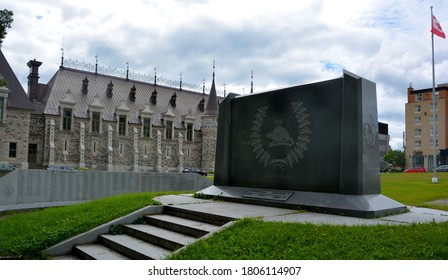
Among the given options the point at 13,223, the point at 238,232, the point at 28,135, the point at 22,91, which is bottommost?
the point at 13,223

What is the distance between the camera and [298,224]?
5957mm

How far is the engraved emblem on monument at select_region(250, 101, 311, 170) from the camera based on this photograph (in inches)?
352

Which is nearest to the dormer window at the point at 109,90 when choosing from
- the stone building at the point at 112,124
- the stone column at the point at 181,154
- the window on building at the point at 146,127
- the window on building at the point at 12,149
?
the stone building at the point at 112,124

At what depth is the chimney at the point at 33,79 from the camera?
44.4m

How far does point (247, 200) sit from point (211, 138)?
47.3m

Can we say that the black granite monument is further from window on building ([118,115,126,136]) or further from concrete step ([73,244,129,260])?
window on building ([118,115,126,136])

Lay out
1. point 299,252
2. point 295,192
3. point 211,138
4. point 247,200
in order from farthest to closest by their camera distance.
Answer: point 211,138 → point 247,200 → point 295,192 → point 299,252

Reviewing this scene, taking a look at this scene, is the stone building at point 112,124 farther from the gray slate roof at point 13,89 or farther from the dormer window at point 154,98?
the gray slate roof at point 13,89

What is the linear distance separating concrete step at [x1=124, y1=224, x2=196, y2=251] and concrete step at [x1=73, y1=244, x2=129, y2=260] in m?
0.58

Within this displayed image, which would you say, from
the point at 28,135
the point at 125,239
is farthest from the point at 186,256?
the point at 28,135

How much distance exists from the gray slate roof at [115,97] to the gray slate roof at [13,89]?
11.2 ft

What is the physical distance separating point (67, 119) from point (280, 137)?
40270mm

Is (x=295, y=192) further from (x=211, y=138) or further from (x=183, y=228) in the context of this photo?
(x=211, y=138)

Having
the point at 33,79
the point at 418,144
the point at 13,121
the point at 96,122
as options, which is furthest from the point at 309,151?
the point at 418,144
